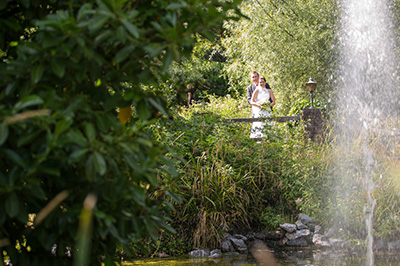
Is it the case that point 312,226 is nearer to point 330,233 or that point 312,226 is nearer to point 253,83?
point 330,233

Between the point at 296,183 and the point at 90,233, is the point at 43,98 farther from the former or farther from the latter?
the point at 296,183

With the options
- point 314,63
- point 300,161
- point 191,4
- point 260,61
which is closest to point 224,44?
point 260,61

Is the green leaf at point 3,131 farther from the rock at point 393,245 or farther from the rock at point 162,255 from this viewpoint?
the rock at point 393,245

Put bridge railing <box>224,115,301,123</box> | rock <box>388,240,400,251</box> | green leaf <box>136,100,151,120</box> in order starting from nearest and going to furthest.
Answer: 1. green leaf <box>136,100,151,120</box>
2. rock <box>388,240,400,251</box>
3. bridge railing <box>224,115,301,123</box>

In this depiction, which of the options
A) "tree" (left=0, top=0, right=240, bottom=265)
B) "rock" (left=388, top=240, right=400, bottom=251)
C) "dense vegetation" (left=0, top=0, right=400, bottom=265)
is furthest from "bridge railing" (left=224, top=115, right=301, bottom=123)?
"tree" (left=0, top=0, right=240, bottom=265)

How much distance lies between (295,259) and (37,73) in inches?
171

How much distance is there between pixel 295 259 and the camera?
17.7 ft

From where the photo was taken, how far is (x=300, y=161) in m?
7.10

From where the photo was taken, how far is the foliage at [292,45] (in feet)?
38.5

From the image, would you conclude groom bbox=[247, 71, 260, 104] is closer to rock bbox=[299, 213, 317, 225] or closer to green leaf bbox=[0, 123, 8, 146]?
rock bbox=[299, 213, 317, 225]

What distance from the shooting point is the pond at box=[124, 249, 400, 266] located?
5.13 m

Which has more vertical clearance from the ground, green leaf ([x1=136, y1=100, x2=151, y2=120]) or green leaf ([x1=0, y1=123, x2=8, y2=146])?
green leaf ([x1=136, y1=100, x2=151, y2=120])

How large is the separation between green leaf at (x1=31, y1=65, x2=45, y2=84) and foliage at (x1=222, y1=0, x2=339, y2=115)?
10.4 meters

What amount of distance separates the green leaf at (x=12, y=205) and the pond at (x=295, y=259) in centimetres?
361
